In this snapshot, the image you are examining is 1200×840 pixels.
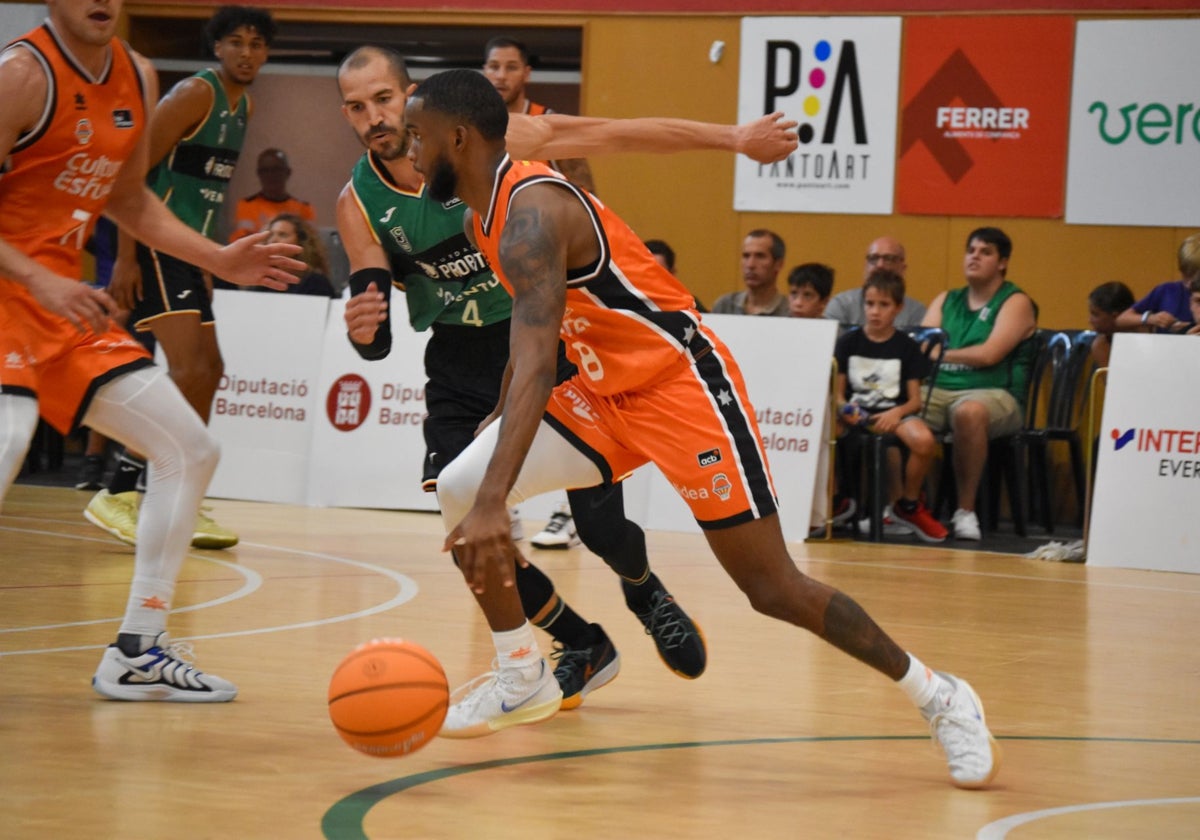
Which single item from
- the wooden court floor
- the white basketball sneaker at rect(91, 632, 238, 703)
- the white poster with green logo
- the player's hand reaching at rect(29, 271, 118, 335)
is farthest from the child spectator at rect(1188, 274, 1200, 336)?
the player's hand reaching at rect(29, 271, 118, 335)

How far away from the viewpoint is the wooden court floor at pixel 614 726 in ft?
12.1

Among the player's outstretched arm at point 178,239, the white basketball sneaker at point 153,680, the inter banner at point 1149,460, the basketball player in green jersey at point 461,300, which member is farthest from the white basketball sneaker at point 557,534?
the white basketball sneaker at point 153,680

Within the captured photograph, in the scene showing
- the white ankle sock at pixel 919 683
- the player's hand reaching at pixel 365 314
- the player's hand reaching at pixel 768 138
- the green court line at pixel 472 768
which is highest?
the player's hand reaching at pixel 768 138

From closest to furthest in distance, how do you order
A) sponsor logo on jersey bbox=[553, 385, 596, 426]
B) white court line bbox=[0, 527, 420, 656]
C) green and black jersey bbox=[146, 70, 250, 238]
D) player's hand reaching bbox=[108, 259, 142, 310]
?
sponsor logo on jersey bbox=[553, 385, 596, 426] < white court line bbox=[0, 527, 420, 656] < player's hand reaching bbox=[108, 259, 142, 310] < green and black jersey bbox=[146, 70, 250, 238]

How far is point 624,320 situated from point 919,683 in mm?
1211

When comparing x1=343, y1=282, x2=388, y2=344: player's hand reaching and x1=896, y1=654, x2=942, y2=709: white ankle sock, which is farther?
x1=343, y1=282, x2=388, y2=344: player's hand reaching

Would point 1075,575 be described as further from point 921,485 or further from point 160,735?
point 160,735

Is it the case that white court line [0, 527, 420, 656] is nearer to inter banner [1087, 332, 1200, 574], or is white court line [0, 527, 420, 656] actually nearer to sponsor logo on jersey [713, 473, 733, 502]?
sponsor logo on jersey [713, 473, 733, 502]

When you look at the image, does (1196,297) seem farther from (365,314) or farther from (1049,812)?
(1049,812)

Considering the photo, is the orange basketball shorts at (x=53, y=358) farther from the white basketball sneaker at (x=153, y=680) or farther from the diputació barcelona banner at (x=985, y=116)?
the diputació barcelona banner at (x=985, y=116)

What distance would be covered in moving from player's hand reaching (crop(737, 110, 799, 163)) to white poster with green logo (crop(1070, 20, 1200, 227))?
835cm

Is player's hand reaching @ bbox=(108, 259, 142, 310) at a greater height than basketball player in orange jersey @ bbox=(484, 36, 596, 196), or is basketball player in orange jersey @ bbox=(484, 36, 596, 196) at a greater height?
basketball player in orange jersey @ bbox=(484, 36, 596, 196)

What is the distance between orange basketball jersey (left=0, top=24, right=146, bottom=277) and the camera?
15.3 ft

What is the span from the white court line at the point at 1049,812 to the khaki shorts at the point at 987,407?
21.6 feet
